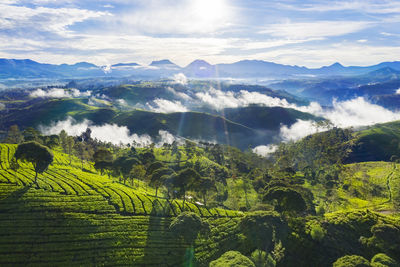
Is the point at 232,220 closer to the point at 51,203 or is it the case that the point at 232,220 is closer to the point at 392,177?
the point at 51,203

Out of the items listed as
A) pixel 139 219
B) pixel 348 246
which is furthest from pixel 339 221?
pixel 139 219

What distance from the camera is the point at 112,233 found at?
2479 inches

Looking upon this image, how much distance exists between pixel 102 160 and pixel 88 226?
7147 cm

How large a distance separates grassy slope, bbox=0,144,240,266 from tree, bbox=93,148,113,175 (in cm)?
4081

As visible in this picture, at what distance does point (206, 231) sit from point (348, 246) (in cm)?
3982

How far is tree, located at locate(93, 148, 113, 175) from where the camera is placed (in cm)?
12675

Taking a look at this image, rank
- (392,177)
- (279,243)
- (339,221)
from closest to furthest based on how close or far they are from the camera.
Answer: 1. (279,243)
2. (339,221)
3. (392,177)

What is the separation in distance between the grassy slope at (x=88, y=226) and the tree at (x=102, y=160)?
4081 centimetres

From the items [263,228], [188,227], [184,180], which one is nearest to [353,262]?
[263,228]

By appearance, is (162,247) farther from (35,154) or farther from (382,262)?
(35,154)

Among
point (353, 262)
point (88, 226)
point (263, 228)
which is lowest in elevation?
point (88, 226)

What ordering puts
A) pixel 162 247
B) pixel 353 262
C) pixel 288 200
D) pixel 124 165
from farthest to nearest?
pixel 124 165
pixel 288 200
pixel 162 247
pixel 353 262

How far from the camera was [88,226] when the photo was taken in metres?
63.7

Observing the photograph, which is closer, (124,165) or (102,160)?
(124,165)
